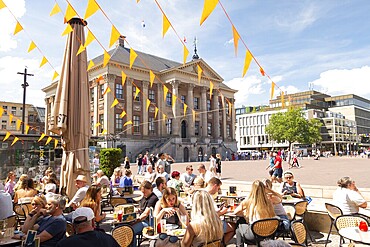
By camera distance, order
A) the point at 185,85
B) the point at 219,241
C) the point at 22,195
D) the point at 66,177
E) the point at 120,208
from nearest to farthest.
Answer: the point at 219,241 < the point at 120,208 < the point at 22,195 < the point at 66,177 < the point at 185,85

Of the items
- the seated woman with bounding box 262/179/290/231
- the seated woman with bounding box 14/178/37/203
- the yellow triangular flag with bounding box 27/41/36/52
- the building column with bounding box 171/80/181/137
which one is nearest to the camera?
the seated woman with bounding box 262/179/290/231

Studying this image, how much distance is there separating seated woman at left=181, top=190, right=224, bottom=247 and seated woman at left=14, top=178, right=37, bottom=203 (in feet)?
16.5

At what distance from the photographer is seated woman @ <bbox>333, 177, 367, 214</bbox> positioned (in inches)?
232

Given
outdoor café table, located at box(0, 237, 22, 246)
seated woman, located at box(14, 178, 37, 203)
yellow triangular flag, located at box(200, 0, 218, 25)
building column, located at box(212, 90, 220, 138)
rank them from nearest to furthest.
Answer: outdoor café table, located at box(0, 237, 22, 246) → yellow triangular flag, located at box(200, 0, 218, 25) → seated woman, located at box(14, 178, 37, 203) → building column, located at box(212, 90, 220, 138)

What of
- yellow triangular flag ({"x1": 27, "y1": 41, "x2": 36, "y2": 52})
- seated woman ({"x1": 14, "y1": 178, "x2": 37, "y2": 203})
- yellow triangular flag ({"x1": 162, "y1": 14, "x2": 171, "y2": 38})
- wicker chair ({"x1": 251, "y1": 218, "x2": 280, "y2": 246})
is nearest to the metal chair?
wicker chair ({"x1": 251, "y1": 218, "x2": 280, "y2": 246})

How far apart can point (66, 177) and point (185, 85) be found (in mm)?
41049

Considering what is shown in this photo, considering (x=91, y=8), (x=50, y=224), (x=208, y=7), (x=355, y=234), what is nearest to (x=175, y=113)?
(x=91, y=8)

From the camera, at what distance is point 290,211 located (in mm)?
6094

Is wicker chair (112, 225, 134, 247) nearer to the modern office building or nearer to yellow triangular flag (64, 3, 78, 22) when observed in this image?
yellow triangular flag (64, 3, 78, 22)

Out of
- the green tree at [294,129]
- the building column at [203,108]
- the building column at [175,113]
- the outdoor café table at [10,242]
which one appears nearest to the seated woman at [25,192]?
the outdoor café table at [10,242]

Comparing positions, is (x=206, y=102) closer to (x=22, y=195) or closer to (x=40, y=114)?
(x=40, y=114)

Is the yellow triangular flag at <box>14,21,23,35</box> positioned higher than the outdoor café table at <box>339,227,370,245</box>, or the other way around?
the yellow triangular flag at <box>14,21,23,35</box>

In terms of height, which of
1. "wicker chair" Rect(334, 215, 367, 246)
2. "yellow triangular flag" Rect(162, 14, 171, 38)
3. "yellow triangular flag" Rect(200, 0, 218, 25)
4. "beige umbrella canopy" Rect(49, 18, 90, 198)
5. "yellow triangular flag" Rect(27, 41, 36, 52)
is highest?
"yellow triangular flag" Rect(27, 41, 36, 52)

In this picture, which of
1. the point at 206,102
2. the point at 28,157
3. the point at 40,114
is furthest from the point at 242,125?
the point at 28,157
